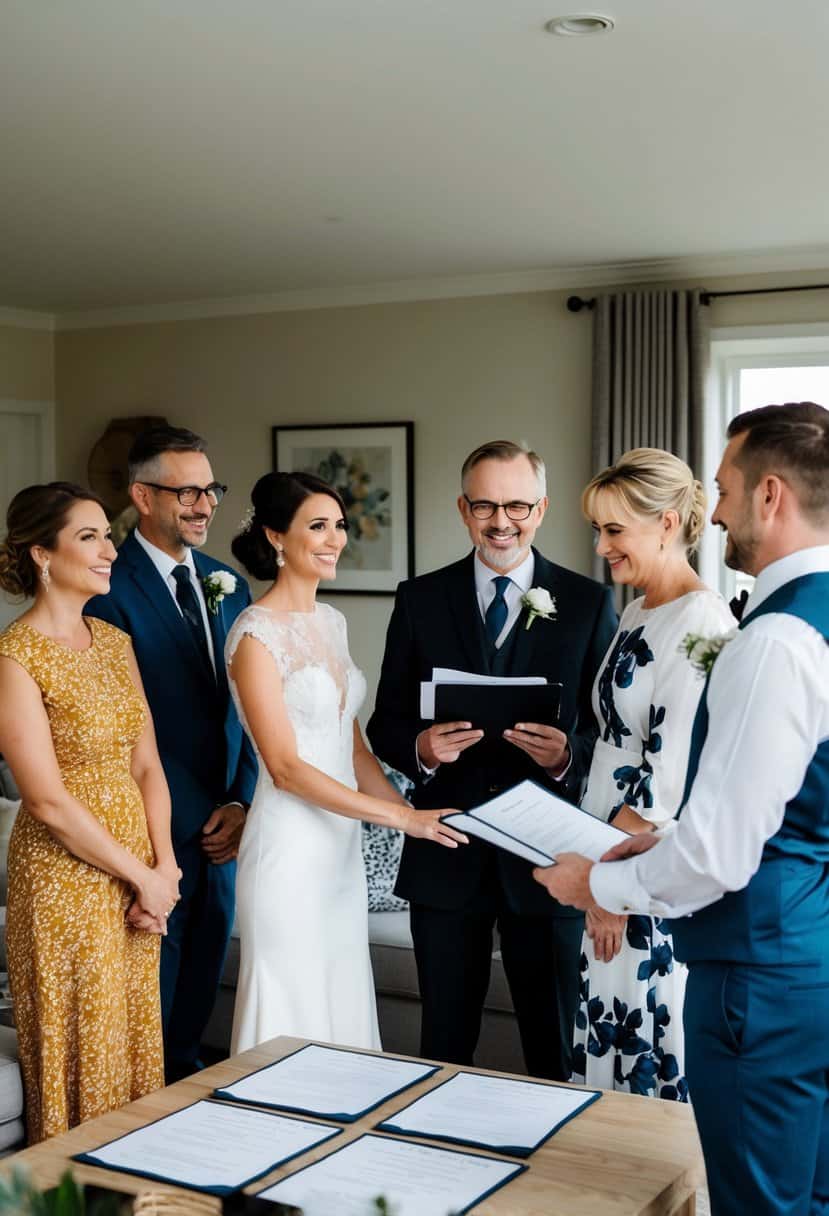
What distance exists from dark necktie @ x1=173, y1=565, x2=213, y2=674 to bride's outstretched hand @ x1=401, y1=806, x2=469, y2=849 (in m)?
0.74

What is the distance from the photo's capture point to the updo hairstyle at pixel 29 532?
9.31ft

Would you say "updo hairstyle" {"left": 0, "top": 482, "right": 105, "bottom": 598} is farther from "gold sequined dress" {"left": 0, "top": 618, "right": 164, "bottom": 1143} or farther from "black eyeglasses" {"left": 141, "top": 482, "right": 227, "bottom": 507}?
"black eyeglasses" {"left": 141, "top": 482, "right": 227, "bottom": 507}

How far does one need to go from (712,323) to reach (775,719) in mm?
4827

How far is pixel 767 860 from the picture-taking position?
188 centimetres

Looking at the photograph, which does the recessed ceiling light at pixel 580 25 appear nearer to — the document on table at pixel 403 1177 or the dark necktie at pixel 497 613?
the dark necktie at pixel 497 613

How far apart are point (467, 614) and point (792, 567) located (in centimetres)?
122

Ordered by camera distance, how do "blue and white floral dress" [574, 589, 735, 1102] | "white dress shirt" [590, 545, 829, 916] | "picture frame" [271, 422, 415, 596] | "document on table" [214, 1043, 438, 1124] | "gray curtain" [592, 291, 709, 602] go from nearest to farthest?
"white dress shirt" [590, 545, 829, 916], "document on table" [214, 1043, 438, 1124], "blue and white floral dress" [574, 589, 735, 1102], "gray curtain" [592, 291, 709, 602], "picture frame" [271, 422, 415, 596]

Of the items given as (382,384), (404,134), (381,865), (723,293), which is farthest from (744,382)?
(381,865)

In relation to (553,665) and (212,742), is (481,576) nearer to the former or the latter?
(553,665)

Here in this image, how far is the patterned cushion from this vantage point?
4.55m

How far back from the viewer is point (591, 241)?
Answer: 5.80 meters

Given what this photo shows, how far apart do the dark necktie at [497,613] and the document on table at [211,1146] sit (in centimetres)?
121

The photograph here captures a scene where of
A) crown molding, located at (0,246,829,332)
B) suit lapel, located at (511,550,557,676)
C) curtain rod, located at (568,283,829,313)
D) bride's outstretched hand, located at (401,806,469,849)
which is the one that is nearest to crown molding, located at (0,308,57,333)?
crown molding, located at (0,246,829,332)

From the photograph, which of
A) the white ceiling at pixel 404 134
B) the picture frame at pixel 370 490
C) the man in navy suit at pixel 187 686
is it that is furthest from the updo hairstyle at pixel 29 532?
the picture frame at pixel 370 490
